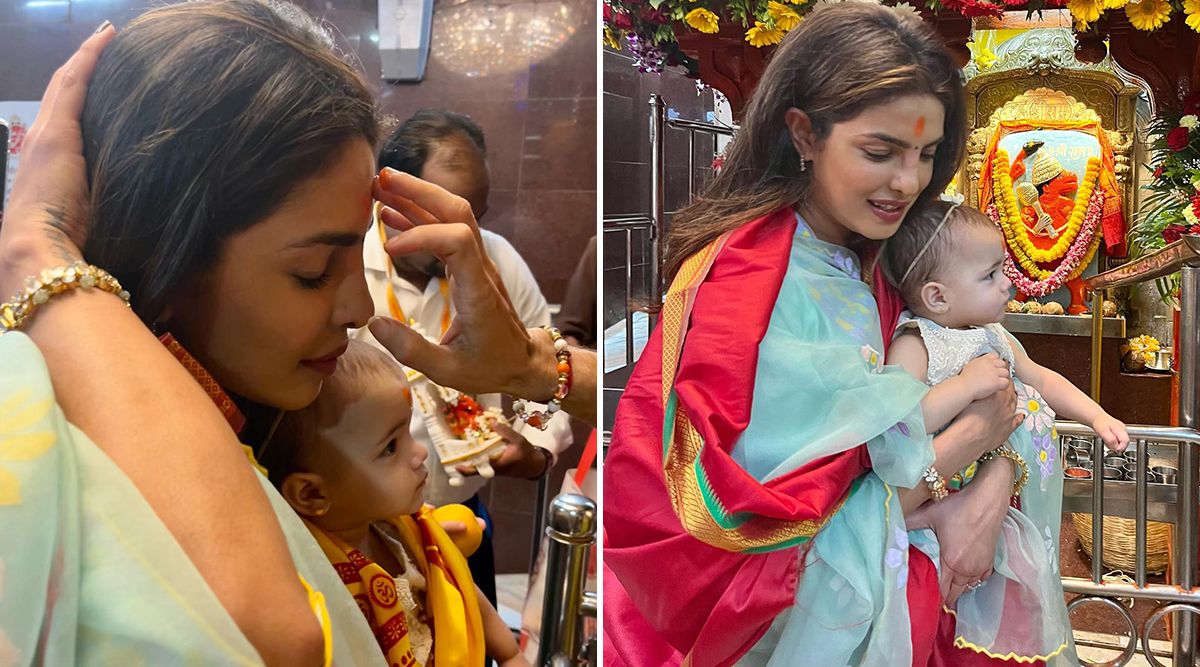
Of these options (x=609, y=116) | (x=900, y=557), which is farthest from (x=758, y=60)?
(x=900, y=557)

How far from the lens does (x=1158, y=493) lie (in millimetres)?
991

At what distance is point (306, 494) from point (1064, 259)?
775mm

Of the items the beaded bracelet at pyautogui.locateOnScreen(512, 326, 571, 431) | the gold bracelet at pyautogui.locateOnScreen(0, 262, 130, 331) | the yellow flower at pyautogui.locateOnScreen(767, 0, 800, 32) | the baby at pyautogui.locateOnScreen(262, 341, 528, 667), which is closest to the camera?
the gold bracelet at pyautogui.locateOnScreen(0, 262, 130, 331)

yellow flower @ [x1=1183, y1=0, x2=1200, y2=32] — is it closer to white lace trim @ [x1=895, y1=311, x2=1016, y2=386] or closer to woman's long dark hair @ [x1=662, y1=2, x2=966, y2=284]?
woman's long dark hair @ [x1=662, y1=2, x2=966, y2=284]

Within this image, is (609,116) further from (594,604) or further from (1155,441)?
(1155,441)

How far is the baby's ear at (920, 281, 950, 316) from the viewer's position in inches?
37.6

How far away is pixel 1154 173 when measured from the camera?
96 centimetres

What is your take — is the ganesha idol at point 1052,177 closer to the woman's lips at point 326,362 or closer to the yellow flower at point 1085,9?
the yellow flower at point 1085,9

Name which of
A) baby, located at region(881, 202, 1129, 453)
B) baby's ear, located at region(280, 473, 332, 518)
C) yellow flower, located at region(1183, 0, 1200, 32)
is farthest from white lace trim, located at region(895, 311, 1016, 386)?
baby's ear, located at region(280, 473, 332, 518)

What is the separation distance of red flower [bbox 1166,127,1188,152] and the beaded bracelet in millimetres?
644

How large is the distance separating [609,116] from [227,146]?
1.54ft

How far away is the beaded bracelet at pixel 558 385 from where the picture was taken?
2.96 feet

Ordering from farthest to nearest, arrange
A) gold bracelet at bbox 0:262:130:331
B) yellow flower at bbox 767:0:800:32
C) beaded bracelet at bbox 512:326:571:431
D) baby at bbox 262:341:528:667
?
yellow flower at bbox 767:0:800:32
beaded bracelet at bbox 512:326:571:431
baby at bbox 262:341:528:667
gold bracelet at bbox 0:262:130:331

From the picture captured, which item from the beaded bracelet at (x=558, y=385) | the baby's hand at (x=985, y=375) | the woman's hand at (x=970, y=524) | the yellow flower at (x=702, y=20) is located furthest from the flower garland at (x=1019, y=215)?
the beaded bracelet at (x=558, y=385)
